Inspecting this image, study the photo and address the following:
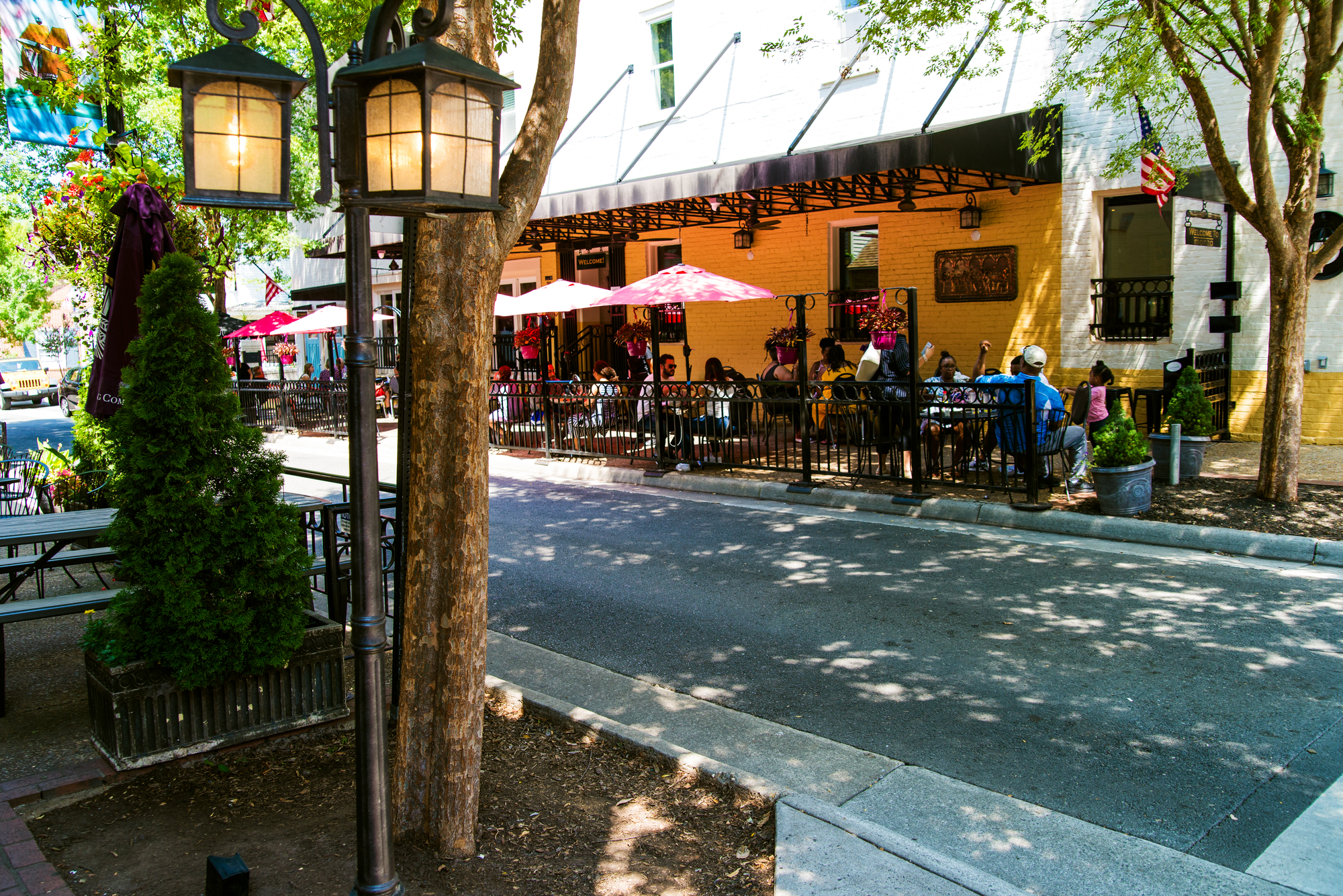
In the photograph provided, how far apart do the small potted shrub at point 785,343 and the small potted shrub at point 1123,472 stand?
451cm

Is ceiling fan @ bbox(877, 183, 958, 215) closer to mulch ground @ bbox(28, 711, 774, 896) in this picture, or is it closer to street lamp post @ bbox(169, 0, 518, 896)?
mulch ground @ bbox(28, 711, 774, 896)

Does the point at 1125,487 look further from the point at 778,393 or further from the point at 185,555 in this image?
the point at 185,555

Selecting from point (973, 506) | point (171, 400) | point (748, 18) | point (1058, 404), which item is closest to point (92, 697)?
point (171, 400)

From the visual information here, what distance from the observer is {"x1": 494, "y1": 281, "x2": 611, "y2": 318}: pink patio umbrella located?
600 inches

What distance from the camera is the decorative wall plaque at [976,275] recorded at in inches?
554

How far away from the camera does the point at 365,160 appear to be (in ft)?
9.06

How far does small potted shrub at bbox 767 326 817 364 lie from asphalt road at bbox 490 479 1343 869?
5.06 m

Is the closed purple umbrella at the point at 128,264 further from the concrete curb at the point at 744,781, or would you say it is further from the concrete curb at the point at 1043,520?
the concrete curb at the point at 1043,520

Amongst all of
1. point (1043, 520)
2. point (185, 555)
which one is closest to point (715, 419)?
point (1043, 520)

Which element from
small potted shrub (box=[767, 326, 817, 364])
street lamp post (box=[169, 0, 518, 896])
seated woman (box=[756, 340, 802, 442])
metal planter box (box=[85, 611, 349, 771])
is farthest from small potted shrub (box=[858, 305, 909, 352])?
street lamp post (box=[169, 0, 518, 896])

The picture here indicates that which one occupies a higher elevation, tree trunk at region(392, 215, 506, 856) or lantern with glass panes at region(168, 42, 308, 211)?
lantern with glass panes at region(168, 42, 308, 211)

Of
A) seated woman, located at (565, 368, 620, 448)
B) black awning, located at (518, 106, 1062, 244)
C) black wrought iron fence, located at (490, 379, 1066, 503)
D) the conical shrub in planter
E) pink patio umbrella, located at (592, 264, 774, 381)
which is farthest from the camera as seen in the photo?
seated woman, located at (565, 368, 620, 448)

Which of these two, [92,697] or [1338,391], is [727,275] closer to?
[1338,391]

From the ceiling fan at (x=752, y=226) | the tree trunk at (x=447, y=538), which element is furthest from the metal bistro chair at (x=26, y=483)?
the ceiling fan at (x=752, y=226)
